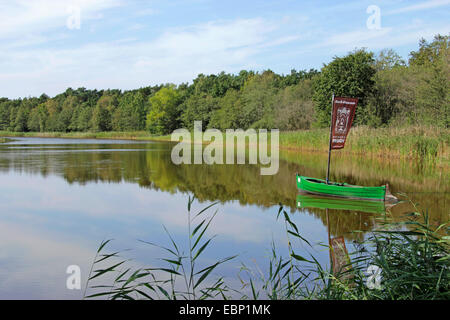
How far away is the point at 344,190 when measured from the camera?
31.8 feet

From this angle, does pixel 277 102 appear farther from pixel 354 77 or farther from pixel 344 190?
pixel 344 190

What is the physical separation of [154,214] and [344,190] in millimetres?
4315

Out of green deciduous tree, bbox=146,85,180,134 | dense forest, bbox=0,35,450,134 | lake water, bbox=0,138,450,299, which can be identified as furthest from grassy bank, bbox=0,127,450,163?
green deciduous tree, bbox=146,85,180,134

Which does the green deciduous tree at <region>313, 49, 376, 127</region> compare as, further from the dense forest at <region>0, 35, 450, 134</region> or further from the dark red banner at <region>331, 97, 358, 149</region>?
the dark red banner at <region>331, 97, 358, 149</region>

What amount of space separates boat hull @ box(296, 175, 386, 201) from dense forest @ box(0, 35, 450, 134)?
12.2 m

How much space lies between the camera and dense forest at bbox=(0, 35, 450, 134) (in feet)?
85.2

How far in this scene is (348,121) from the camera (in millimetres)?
10633

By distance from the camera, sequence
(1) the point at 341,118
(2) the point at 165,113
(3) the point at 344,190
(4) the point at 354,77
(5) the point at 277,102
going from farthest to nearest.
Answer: (2) the point at 165,113, (5) the point at 277,102, (4) the point at 354,77, (1) the point at 341,118, (3) the point at 344,190

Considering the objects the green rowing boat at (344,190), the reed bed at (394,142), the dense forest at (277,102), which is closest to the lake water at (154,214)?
the green rowing boat at (344,190)

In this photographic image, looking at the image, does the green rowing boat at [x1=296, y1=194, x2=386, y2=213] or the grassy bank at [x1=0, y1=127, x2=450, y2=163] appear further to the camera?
the grassy bank at [x1=0, y1=127, x2=450, y2=163]

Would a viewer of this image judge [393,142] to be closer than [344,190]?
No

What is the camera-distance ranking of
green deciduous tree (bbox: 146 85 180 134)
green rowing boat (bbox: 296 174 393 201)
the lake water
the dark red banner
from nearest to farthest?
the lake water, green rowing boat (bbox: 296 174 393 201), the dark red banner, green deciduous tree (bbox: 146 85 180 134)

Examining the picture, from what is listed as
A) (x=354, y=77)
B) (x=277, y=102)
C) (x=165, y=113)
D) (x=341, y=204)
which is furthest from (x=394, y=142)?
(x=165, y=113)
